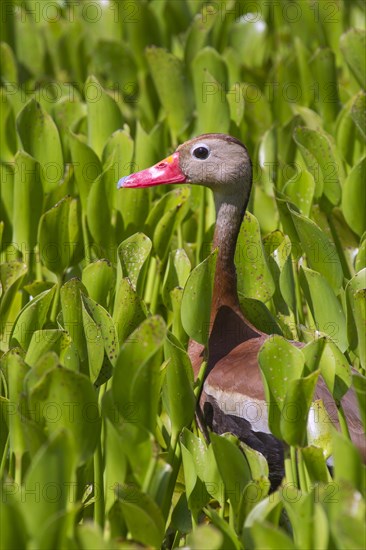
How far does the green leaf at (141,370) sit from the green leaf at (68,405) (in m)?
0.08

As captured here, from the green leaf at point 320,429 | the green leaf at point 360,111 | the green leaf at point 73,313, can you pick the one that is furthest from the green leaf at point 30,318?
the green leaf at point 360,111

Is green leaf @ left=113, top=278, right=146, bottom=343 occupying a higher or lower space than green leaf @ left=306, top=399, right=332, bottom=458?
higher

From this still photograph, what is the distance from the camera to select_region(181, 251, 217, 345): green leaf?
3369 mm

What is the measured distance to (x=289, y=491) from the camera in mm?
2803

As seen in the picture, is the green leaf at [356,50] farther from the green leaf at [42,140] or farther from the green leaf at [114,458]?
the green leaf at [114,458]

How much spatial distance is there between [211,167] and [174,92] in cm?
148

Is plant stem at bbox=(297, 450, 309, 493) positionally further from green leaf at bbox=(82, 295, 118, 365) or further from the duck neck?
the duck neck

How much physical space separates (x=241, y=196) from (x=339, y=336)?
2.75 feet

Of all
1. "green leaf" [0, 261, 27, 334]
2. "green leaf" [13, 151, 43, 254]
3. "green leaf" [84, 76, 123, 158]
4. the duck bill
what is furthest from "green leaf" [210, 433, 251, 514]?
"green leaf" [84, 76, 123, 158]

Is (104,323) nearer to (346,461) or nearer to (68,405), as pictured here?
(68,405)

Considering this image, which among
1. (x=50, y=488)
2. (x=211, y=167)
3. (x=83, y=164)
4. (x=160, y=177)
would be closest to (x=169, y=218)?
(x=160, y=177)

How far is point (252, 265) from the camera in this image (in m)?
4.11

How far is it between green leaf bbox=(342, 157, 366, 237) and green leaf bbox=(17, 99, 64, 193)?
4.32 ft

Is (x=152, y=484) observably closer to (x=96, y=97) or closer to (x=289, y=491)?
(x=289, y=491)
